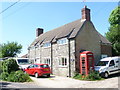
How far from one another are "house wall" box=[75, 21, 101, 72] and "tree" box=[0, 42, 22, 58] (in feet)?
97.5

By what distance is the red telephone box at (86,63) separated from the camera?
56.1ft

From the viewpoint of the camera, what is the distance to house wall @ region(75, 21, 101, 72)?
62.2ft

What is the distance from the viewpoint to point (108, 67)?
1656 centimetres

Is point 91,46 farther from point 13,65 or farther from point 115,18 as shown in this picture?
point 115,18

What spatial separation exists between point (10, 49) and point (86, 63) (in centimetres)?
3316

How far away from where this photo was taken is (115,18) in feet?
111

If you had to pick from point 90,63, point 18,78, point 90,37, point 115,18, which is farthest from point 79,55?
point 115,18

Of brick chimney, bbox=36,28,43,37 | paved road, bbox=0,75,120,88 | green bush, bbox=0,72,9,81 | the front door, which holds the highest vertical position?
brick chimney, bbox=36,28,43,37

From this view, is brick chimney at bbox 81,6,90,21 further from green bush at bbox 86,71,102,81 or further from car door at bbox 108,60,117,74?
green bush at bbox 86,71,102,81

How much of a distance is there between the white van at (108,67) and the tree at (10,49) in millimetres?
32623

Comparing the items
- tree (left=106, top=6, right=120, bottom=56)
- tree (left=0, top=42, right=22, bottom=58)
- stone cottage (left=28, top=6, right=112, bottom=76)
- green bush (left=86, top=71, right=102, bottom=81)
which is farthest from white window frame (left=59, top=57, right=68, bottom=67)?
tree (left=0, top=42, right=22, bottom=58)

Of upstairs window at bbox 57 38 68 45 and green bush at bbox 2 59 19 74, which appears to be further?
upstairs window at bbox 57 38 68 45

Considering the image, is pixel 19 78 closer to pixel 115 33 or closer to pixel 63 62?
pixel 63 62

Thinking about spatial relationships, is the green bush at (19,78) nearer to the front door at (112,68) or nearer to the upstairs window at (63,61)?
the upstairs window at (63,61)
